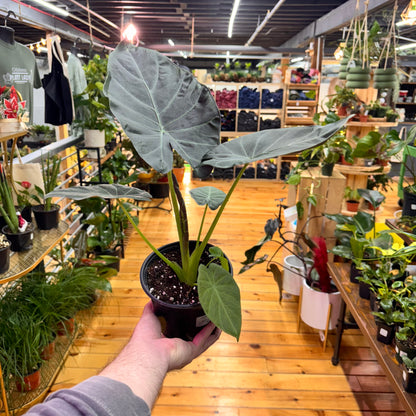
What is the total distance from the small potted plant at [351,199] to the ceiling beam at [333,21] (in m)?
2.09

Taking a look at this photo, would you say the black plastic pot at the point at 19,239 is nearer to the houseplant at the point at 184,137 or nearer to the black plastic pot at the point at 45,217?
the black plastic pot at the point at 45,217

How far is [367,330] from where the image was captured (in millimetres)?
1987

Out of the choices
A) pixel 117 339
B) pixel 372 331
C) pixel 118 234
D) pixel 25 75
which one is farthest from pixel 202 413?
pixel 25 75

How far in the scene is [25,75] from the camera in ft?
10.0

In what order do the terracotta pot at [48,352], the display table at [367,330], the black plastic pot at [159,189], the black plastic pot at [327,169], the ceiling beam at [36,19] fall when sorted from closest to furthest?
the display table at [367,330] < the terracotta pot at [48,352] < the black plastic pot at [327,169] < the ceiling beam at [36,19] < the black plastic pot at [159,189]

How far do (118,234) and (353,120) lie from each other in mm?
2638

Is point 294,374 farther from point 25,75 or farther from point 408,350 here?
point 25,75

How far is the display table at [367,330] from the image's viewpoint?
1.58m

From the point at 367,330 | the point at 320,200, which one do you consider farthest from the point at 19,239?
the point at 320,200

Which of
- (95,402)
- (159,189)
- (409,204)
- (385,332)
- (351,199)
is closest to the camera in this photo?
(95,402)

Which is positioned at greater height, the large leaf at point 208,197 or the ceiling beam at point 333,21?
the ceiling beam at point 333,21

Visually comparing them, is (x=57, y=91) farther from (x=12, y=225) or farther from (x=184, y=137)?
(x=184, y=137)

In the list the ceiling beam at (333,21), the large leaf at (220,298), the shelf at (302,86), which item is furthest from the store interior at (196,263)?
the shelf at (302,86)

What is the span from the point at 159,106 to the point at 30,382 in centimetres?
179
